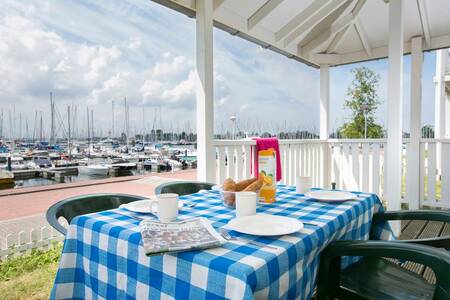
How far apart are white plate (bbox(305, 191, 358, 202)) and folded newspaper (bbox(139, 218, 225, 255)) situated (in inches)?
27.2

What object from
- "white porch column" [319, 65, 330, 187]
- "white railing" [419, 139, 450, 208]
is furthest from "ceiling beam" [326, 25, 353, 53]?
"white railing" [419, 139, 450, 208]

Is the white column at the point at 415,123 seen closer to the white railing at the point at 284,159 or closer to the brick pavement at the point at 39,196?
the white railing at the point at 284,159

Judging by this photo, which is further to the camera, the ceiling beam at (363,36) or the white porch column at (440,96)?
the white porch column at (440,96)

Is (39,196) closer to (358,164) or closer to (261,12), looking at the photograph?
(261,12)

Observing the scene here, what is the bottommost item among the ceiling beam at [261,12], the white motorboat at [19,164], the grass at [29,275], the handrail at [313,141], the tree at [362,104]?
the grass at [29,275]

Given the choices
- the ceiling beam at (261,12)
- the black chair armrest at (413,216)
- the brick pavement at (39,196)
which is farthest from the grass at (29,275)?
the ceiling beam at (261,12)

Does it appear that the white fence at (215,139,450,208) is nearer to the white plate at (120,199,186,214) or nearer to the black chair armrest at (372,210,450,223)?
the black chair armrest at (372,210,450,223)

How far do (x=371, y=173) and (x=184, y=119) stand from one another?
3055 mm

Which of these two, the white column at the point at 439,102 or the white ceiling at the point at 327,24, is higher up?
the white ceiling at the point at 327,24

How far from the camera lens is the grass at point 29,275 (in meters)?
2.10

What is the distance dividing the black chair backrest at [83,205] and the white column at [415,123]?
3.94 metres

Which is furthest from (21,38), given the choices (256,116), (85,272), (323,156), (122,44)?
(323,156)

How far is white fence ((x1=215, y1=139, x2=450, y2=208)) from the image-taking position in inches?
161

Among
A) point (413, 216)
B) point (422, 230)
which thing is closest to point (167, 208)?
point (413, 216)
